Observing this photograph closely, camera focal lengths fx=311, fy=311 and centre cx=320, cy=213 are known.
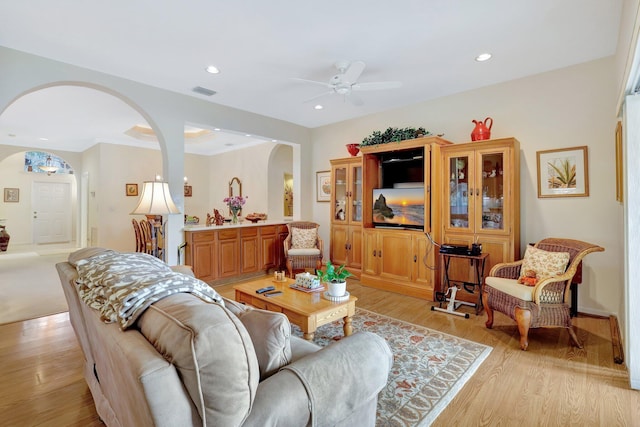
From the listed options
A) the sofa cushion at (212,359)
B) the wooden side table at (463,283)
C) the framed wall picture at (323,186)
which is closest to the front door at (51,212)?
the framed wall picture at (323,186)

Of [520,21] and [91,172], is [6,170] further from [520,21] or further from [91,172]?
[520,21]

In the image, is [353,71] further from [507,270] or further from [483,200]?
[507,270]

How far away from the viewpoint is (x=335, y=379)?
121 cm

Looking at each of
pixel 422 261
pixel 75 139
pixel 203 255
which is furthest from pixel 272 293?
pixel 75 139

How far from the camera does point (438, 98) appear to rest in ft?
15.0

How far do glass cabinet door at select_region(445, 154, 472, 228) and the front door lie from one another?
11.5 m

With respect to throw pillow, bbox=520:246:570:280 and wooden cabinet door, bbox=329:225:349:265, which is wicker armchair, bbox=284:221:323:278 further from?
throw pillow, bbox=520:246:570:280

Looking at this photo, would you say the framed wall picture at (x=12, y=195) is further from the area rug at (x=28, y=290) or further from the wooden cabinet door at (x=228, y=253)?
the wooden cabinet door at (x=228, y=253)

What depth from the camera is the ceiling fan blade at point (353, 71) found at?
9.97ft

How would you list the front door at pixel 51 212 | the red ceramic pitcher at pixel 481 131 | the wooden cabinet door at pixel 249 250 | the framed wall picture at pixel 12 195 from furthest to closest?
the front door at pixel 51 212, the framed wall picture at pixel 12 195, the wooden cabinet door at pixel 249 250, the red ceramic pitcher at pixel 481 131

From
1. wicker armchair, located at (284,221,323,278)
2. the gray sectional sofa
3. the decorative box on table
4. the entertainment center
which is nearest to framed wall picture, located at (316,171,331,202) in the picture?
the entertainment center

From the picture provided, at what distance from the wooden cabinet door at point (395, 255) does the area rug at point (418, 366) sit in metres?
1.07

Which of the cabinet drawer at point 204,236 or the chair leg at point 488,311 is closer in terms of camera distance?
the chair leg at point 488,311

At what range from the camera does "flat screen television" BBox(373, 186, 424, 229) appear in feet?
14.1
